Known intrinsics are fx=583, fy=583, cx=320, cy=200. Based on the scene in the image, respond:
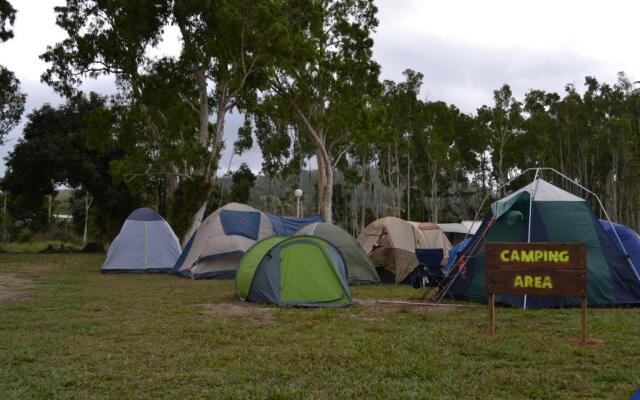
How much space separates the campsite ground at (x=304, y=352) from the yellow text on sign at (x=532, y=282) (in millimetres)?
583

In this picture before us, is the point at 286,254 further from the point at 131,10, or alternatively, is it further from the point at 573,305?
the point at 131,10

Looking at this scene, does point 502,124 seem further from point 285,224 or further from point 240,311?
point 240,311

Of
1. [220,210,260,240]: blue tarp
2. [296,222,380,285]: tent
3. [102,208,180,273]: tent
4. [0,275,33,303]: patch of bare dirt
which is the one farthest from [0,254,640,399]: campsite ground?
[102,208,180,273]: tent

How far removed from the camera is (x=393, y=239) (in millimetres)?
17391

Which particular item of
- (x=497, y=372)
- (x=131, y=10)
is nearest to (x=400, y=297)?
(x=497, y=372)

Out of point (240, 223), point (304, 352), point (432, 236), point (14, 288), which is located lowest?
point (304, 352)

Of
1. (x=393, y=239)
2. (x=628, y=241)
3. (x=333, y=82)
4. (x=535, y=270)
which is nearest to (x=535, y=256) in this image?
(x=535, y=270)

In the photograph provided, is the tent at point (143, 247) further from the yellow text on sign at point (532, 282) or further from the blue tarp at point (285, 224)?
the yellow text on sign at point (532, 282)

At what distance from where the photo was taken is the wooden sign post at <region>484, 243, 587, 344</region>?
23.1 feet

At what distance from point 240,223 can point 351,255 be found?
372 centimetres

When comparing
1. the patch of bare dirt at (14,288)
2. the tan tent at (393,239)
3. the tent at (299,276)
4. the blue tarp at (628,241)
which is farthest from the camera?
the tan tent at (393,239)

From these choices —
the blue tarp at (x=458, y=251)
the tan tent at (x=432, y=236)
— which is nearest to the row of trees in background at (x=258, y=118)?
the tan tent at (x=432, y=236)

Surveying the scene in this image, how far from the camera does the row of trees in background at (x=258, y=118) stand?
896 inches

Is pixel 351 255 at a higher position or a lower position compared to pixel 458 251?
lower
